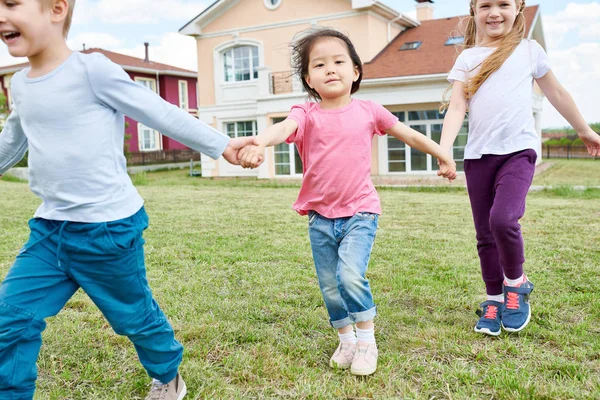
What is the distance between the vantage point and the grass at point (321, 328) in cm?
278

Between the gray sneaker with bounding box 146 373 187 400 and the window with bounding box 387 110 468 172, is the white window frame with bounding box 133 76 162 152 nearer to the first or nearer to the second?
the window with bounding box 387 110 468 172

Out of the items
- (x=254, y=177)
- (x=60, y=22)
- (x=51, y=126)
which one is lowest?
(x=254, y=177)

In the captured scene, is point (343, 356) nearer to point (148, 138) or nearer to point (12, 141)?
point (12, 141)

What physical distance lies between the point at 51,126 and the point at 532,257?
4440 millimetres

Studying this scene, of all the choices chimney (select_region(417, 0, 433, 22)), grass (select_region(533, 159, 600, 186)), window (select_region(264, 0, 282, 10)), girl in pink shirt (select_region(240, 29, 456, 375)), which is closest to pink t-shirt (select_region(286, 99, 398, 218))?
girl in pink shirt (select_region(240, 29, 456, 375))

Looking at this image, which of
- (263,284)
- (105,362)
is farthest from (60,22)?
(263,284)

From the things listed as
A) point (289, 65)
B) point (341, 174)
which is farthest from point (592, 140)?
point (289, 65)

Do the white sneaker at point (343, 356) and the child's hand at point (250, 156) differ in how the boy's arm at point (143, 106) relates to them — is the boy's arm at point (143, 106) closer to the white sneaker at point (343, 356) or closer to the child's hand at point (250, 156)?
the child's hand at point (250, 156)

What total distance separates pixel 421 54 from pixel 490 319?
56.7ft

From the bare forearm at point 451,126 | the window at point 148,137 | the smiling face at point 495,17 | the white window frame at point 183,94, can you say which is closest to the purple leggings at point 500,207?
the bare forearm at point 451,126

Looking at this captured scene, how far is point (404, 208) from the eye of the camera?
959cm

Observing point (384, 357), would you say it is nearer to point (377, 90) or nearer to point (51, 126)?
point (51, 126)

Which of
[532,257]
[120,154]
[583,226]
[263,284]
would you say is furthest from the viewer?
[583,226]

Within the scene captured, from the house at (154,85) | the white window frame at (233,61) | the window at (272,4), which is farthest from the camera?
the house at (154,85)
